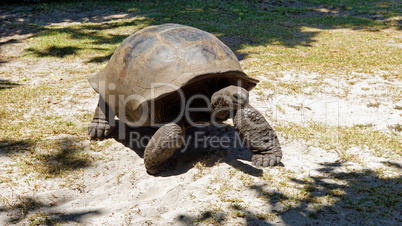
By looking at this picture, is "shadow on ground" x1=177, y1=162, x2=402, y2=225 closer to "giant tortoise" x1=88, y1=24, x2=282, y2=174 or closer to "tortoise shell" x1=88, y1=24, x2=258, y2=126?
"giant tortoise" x1=88, y1=24, x2=282, y2=174

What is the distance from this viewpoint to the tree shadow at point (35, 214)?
98.8 inches

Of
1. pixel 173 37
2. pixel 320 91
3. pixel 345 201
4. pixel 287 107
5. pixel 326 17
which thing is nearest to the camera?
pixel 345 201

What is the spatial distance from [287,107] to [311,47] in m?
3.21

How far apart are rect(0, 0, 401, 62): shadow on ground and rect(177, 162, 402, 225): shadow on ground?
472 centimetres

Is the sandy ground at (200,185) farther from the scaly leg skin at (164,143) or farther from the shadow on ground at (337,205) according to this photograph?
the scaly leg skin at (164,143)

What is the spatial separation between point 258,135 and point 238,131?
0.18 metres

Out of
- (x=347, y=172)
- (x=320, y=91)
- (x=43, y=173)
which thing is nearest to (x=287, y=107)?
(x=320, y=91)

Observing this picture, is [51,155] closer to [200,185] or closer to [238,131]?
[200,185]

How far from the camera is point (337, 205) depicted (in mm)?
2529

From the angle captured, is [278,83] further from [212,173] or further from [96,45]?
[96,45]

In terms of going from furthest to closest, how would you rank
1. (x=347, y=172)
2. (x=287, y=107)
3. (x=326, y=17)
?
(x=326, y=17) < (x=287, y=107) < (x=347, y=172)

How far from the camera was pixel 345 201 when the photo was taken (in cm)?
257

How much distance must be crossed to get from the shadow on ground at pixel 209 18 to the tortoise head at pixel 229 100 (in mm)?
4264

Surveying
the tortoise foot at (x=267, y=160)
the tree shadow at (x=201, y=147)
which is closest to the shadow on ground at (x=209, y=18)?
the tree shadow at (x=201, y=147)
